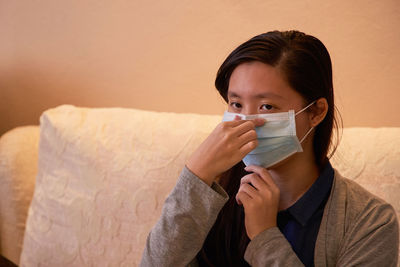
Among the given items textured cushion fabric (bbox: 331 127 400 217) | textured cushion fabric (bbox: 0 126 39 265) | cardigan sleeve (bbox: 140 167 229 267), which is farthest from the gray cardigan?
textured cushion fabric (bbox: 0 126 39 265)

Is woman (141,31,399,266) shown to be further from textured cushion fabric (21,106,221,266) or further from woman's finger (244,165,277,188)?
textured cushion fabric (21,106,221,266)

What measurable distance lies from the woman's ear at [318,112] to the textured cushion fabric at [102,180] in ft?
1.56

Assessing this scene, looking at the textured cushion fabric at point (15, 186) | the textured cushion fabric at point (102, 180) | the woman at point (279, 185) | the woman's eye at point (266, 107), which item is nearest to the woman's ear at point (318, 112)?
the woman at point (279, 185)

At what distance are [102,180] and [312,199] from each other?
76 centimetres

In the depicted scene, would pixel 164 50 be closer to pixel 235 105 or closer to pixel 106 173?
pixel 106 173

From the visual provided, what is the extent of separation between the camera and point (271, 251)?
0.87 metres

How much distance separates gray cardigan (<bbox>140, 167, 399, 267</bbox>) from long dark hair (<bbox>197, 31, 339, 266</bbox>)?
4.8 inches

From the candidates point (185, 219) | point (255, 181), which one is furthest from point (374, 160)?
point (185, 219)

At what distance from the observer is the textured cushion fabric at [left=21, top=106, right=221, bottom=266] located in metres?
1.40

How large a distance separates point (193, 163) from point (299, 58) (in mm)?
323

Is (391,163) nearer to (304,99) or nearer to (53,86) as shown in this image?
(304,99)

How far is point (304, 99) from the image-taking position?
958mm

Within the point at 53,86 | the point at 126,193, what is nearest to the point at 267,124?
the point at 126,193

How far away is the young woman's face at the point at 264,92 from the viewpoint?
934mm
